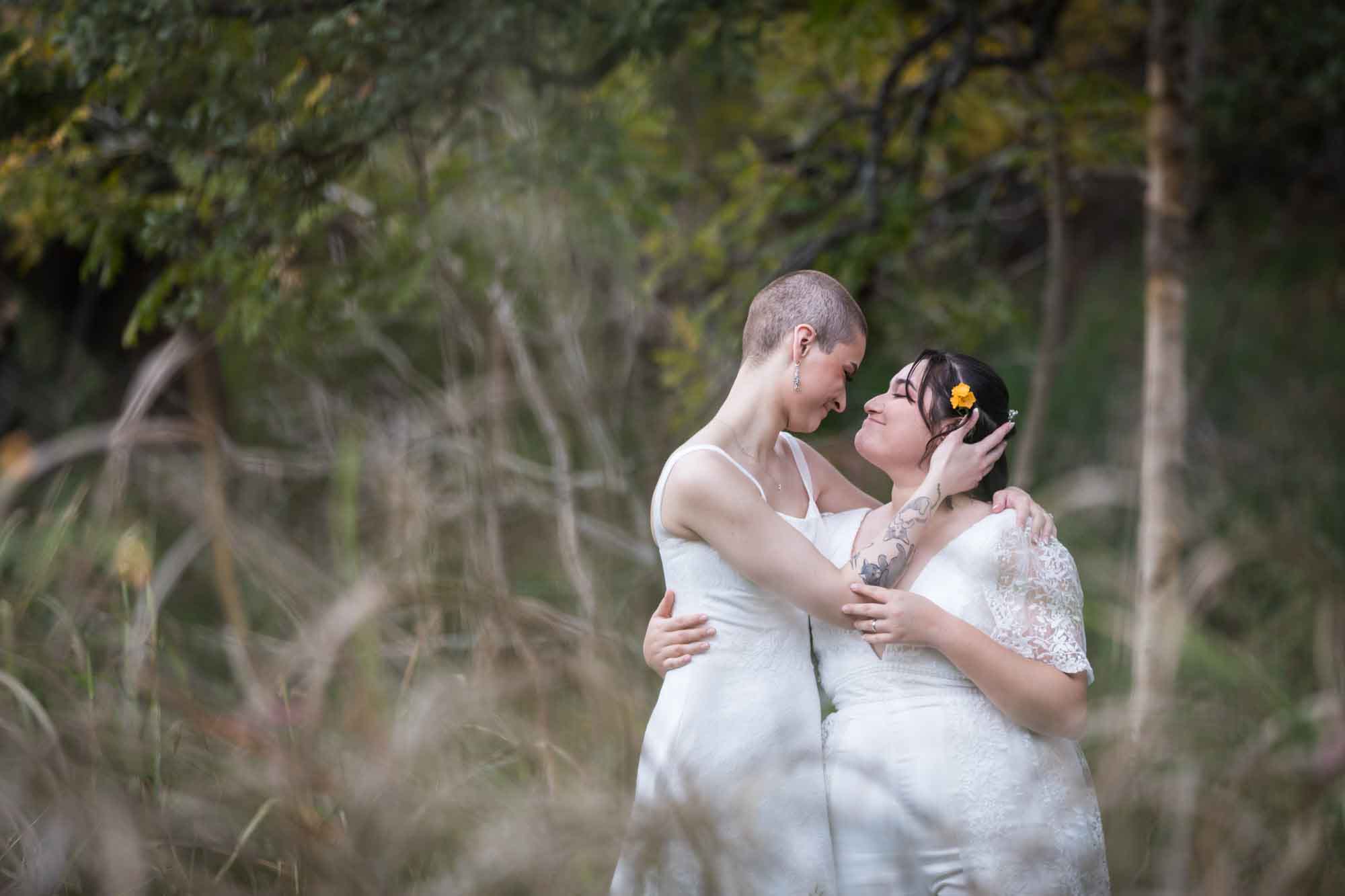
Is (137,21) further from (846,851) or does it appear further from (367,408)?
(367,408)

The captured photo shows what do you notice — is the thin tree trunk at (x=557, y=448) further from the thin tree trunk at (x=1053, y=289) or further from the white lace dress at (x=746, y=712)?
the white lace dress at (x=746, y=712)

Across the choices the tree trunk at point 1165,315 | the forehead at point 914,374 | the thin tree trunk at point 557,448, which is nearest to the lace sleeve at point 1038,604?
the forehead at point 914,374

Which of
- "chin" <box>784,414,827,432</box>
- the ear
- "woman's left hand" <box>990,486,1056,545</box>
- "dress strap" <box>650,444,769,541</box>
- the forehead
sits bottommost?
"woman's left hand" <box>990,486,1056,545</box>

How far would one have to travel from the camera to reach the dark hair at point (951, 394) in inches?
102

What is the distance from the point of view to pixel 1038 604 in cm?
250

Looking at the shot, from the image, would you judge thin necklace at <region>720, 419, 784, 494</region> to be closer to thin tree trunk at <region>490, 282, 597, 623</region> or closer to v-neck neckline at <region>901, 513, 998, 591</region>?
v-neck neckline at <region>901, 513, 998, 591</region>

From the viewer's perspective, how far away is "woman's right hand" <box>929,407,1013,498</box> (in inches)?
98.7

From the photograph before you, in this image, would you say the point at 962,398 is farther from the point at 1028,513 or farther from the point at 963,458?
the point at 1028,513

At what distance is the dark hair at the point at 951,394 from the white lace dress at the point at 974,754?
20 cm

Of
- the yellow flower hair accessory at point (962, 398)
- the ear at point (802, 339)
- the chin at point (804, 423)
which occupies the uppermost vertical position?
the ear at point (802, 339)

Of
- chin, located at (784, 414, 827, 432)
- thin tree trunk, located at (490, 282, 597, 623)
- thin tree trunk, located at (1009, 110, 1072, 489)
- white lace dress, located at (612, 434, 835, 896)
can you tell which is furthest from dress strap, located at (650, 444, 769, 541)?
thin tree trunk, located at (1009, 110, 1072, 489)

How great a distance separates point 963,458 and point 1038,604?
1.14 ft

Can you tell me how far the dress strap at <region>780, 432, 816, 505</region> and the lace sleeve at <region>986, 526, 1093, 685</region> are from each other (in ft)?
1.64

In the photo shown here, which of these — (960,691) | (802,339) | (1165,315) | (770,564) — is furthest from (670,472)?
(1165,315)
